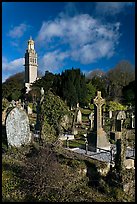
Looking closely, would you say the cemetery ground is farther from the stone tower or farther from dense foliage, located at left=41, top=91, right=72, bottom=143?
the stone tower

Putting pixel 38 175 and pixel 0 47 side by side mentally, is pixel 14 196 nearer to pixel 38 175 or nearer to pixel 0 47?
pixel 38 175

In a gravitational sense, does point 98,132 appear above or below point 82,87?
below

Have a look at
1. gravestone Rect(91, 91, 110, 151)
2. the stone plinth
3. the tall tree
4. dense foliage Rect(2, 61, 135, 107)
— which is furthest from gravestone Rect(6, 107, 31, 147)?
the tall tree

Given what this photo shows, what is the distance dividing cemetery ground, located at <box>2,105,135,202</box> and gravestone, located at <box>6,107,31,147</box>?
1835mm

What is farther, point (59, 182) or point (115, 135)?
point (115, 135)

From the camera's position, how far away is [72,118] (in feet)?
59.1

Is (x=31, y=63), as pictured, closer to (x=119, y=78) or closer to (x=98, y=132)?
(x=119, y=78)

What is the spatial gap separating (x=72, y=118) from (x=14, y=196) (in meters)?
11.3

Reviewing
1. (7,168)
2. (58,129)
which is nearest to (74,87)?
(58,129)

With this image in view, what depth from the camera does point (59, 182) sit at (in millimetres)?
7195

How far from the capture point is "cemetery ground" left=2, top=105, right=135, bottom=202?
23.0 ft

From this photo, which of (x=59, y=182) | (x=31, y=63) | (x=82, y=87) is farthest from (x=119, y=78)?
(x=59, y=182)

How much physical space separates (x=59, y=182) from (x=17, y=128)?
4.32m

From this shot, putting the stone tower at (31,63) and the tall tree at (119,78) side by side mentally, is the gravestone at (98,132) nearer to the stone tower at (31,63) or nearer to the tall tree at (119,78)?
the tall tree at (119,78)
